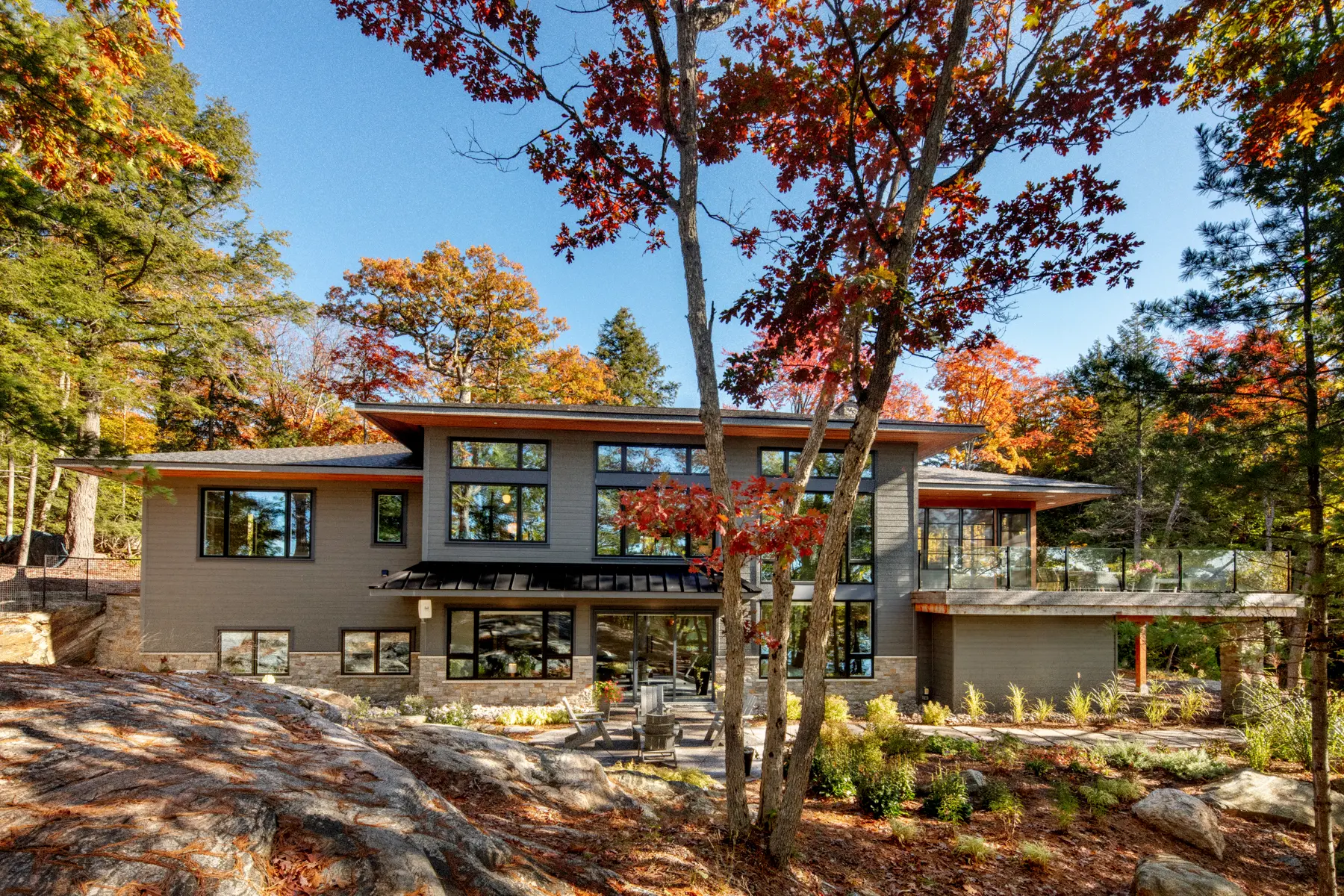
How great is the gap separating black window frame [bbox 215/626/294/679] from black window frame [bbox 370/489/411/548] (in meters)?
2.64

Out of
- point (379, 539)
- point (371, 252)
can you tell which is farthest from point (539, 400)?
point (379, 539)

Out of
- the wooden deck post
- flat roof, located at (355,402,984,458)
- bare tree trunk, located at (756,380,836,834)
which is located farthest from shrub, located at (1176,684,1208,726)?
bare tree trunk, located at (756,380,836,834)

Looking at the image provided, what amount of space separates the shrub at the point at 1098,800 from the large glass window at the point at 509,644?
9.55m

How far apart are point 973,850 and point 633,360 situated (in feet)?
101

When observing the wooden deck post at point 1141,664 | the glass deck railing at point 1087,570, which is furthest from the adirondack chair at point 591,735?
the wooden deck post at point 1141,664

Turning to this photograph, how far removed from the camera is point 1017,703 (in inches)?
544

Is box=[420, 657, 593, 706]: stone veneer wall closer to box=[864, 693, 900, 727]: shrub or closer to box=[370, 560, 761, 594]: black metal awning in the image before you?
box=[370, 560, 761, 594]: black metal awning

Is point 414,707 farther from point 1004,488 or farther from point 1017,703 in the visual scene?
point 1004,488

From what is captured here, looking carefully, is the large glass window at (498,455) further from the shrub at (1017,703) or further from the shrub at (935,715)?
the shrub at (1017,703)

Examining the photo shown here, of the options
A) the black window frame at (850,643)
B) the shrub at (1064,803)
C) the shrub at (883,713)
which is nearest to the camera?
the shrub at (1064,803)

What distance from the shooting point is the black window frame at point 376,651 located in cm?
1480

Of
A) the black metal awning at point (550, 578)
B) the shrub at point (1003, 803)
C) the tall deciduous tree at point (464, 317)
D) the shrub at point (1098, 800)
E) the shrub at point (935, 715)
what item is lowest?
the shrub at point (935, 715)

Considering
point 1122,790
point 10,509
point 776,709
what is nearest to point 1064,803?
point 1122,790

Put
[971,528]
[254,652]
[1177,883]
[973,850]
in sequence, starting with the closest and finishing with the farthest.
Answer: [1177,883], [973,850], [254,652], [971,528]
